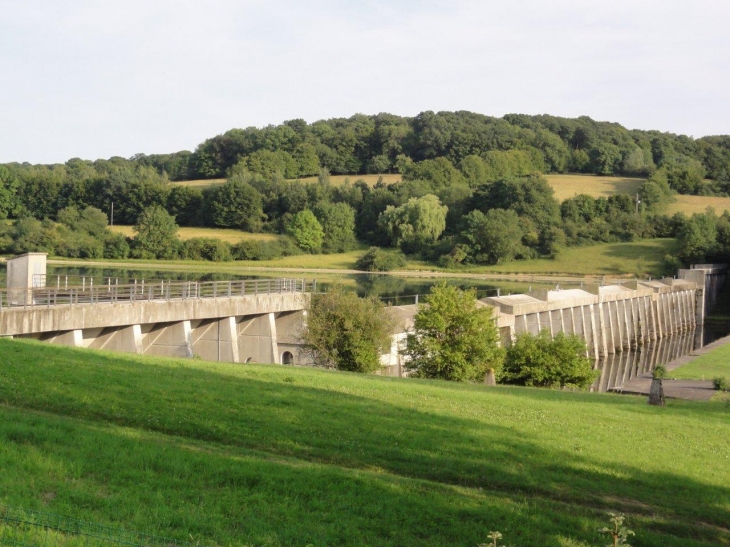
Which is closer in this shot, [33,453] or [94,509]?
[94,509]

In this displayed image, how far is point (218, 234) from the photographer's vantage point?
134 m

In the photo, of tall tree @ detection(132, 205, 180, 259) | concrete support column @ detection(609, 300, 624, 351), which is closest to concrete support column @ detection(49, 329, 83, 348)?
concrete support column @ detection(609, 300, 624, 351)

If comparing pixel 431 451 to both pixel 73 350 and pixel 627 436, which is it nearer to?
pixel 627 436

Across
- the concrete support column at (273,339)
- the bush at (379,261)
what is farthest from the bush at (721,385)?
the bush at (379,261)

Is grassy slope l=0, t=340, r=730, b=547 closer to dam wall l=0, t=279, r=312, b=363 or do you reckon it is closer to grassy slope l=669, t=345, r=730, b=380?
dam wall l=0, t=279, r=312, b=363

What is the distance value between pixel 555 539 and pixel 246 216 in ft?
430

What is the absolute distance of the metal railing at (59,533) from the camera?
7668mm

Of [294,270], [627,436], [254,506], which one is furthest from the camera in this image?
[294,270]

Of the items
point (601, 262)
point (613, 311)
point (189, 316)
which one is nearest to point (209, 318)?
point (189, 316)

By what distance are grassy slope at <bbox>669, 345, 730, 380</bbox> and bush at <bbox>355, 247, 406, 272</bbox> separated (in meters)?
76.2

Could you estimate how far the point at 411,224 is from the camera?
133 metres

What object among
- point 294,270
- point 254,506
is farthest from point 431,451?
point 294,270

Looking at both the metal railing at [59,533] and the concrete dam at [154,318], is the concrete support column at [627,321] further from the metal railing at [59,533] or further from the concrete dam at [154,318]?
the metal railing at [59,533]

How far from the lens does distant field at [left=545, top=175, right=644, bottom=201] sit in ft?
506
